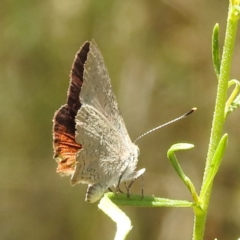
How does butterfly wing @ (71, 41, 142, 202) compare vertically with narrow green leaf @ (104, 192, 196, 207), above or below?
above

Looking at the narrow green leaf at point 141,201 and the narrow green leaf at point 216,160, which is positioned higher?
the narrow green leaf at point 216,160

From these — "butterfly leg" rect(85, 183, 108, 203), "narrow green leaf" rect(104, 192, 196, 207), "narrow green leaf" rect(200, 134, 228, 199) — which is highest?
"narrow green leaf" rect(200, 134, 228, 199)

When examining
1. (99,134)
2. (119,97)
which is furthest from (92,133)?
(119,97)

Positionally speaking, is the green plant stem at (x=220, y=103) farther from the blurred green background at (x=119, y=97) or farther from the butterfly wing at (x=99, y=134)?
the blurred green background at (x=119, y=97)

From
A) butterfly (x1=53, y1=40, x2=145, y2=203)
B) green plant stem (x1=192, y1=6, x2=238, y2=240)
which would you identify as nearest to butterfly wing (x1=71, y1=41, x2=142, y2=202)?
butterfly (x1=53, y1=40, x2=145, y2=203)

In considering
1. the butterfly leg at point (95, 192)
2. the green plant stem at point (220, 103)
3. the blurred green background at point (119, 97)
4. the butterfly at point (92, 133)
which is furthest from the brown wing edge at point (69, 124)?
the blurred green background at point (119, 97)

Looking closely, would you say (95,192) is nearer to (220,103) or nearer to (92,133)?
(92,133)

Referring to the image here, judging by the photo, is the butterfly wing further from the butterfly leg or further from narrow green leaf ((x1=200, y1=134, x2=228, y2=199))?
narrow green leaf ((x1=200, y1=134, x2=228, y2=199))

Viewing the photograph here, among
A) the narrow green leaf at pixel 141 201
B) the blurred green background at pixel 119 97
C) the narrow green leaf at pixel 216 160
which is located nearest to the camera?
the narrow green leaf at pixel 216 160
